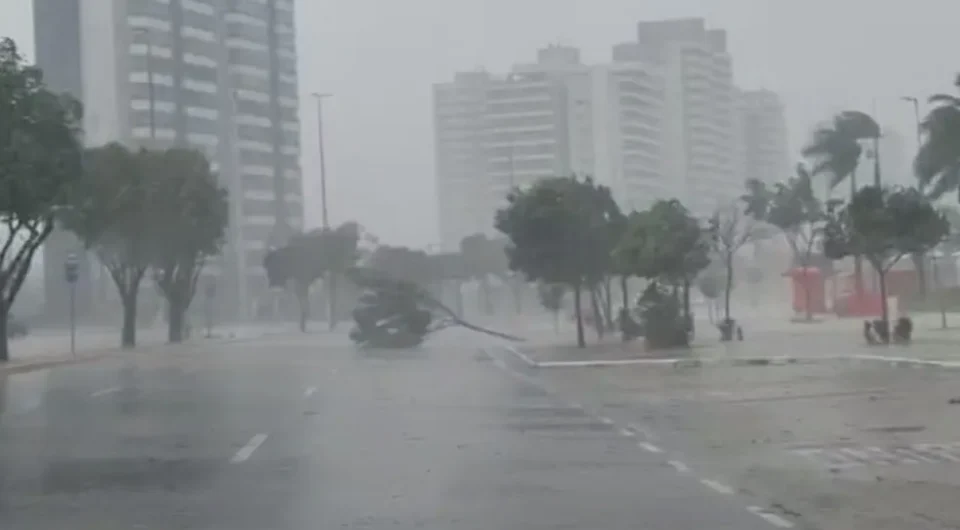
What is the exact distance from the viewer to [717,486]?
44.6 ft

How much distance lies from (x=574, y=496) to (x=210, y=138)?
362 ft

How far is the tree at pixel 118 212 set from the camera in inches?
2287

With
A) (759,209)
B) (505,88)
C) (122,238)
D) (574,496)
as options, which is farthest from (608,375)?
(505,88)

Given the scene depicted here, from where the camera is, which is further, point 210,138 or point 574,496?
point 210,138

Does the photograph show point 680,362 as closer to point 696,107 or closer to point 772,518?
point 772,518

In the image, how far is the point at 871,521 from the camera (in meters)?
11.4

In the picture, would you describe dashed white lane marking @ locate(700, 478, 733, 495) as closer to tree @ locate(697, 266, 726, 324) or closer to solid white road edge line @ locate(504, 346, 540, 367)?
solid white road edge line @ locate(504, 346, 540, 367)

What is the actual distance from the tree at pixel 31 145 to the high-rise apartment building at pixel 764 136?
5175cm

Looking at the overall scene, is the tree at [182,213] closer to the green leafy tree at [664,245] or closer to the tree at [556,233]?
the tree at [556,233]

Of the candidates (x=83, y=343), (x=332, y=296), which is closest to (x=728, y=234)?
(x=83, y=343)

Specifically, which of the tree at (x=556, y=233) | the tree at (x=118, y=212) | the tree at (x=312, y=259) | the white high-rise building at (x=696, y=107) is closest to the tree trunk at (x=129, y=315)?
the tree at (x=118, y=212)

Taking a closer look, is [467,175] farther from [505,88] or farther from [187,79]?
[187,79]

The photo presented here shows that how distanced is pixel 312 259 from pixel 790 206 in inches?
1307

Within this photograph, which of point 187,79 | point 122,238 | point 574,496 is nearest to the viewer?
point 574,496
